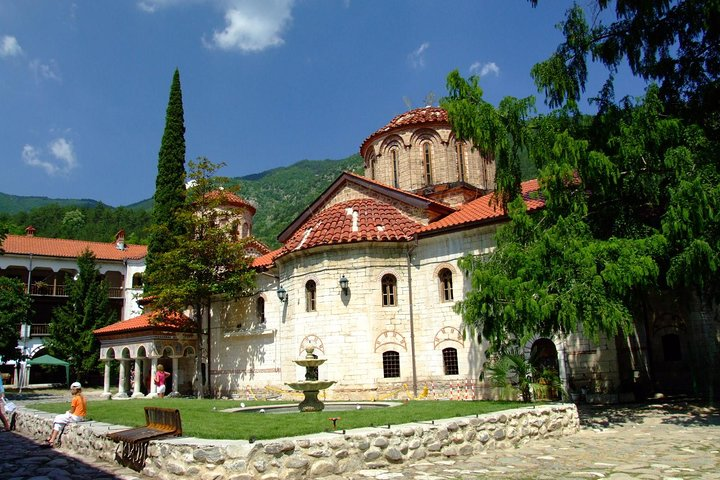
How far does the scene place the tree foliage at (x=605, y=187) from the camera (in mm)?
10391

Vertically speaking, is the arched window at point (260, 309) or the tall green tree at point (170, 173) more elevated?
the tall green tree at point (170, 173)

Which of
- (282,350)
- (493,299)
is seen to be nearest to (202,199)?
(282,350)

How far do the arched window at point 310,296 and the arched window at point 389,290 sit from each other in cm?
228

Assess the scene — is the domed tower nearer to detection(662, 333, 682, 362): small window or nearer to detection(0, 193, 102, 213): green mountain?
detection(662, 333, 682, 362): small window

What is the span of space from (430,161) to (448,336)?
7.95 metres

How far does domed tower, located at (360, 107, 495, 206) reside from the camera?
2166 centimetres

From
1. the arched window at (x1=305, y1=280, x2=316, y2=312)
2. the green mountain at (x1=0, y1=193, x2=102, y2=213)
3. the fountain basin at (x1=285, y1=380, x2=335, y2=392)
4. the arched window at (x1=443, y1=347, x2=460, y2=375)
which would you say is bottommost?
the fountain basin at (x1=285, y1=380, x2=335, y2=392)

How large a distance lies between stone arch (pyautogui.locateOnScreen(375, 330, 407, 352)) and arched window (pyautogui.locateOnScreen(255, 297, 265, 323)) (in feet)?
19.1

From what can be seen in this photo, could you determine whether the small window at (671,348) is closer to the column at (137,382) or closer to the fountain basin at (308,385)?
the fountain basin at (308,385)

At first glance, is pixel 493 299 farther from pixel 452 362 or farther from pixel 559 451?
pixel 452 362

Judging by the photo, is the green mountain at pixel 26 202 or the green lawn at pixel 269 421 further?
the green mountain at pixel 26 202

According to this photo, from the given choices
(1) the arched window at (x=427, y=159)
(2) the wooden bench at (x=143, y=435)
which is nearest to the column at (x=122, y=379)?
(1) the arched window at (x=427, y=159)

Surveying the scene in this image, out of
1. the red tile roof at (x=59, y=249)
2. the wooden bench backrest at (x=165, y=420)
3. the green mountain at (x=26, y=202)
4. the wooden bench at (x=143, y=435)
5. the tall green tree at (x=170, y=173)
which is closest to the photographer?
the wooden bench at (x=143, y=435)

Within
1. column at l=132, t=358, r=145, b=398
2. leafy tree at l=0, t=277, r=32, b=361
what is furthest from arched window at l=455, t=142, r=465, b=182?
leafy tree at l=0, t=277, r=32, b=361
